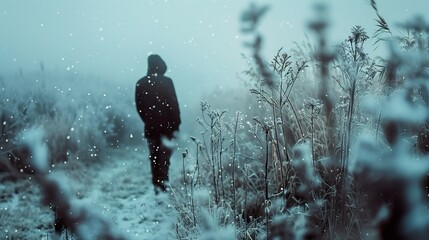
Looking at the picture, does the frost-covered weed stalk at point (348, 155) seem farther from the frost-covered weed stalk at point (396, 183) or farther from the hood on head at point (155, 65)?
the hood on head at point (155, 65)

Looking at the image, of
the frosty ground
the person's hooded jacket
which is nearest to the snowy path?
the frosty ground

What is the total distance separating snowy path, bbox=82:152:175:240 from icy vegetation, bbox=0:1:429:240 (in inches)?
0.8

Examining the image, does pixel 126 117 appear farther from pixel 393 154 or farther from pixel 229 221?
pixel 393 154

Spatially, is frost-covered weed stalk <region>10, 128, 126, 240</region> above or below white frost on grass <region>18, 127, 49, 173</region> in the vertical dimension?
below

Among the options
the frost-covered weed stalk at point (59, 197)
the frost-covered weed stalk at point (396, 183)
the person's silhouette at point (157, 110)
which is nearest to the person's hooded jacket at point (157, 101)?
the person's silhouette at point (157, 110)

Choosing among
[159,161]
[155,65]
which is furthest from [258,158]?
[155,65]

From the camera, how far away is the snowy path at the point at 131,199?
3.34 metres

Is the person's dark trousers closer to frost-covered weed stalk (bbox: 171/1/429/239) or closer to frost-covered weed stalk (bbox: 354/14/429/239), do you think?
frost-covered weed stalk (bbox: 171/1/429/239)

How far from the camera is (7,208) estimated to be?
3.94m

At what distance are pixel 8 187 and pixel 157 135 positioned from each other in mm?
1560

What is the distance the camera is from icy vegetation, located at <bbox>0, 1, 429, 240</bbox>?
0.46 m

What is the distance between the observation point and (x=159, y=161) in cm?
484

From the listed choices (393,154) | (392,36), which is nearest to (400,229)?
(393,154)

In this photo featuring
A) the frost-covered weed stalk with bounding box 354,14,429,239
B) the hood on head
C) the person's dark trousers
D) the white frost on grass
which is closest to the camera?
the frost-covered weed stalk with bounding box 354,14,429,239
